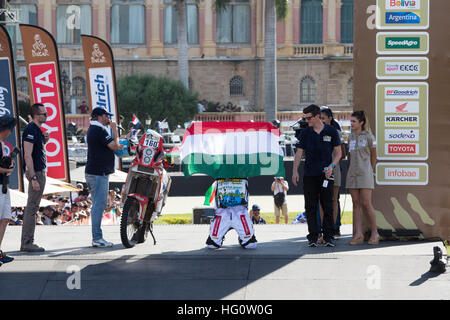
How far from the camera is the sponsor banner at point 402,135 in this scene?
1041 cm

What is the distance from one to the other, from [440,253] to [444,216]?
1894 mm

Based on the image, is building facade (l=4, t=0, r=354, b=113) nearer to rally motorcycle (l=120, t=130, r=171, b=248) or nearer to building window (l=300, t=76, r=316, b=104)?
building window (l=300, t=76, r=316, b=104)

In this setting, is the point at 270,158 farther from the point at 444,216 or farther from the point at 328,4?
the point at 328,4

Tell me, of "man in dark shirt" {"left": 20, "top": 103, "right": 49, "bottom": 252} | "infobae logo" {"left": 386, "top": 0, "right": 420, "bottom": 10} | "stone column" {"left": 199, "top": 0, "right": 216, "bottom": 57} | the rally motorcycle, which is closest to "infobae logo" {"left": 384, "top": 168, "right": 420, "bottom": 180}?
"infobae logo" {"left": 386, "top": 0, "right": 420, "bottom": 10}

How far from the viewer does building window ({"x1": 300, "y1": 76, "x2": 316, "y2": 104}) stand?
185 ft

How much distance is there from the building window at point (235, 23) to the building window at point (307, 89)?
4.69 metres

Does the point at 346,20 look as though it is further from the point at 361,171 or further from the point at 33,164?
the point at 33,164

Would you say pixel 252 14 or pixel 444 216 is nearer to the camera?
pixel 444 216

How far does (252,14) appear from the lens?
186 ft

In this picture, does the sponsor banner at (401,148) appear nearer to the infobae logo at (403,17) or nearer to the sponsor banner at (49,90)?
the infobae logo at (403,17)

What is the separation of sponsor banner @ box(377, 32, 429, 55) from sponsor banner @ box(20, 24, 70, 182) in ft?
29.2

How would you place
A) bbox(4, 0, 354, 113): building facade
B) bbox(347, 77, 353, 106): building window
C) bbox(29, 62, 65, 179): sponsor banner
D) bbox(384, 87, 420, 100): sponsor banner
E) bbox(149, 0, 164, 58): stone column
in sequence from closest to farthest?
bbox(384, 87, 420, 100): sponsor banner, bbox(29, 62, 65, 179): sponsor banner, bbox(347, 77, 353, 106): building window, bbox(4, 0, 354, 113): building facade, bbox(149, 0, 164, 58): stone column

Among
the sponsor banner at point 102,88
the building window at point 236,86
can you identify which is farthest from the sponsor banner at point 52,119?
the building window at point 236,86
